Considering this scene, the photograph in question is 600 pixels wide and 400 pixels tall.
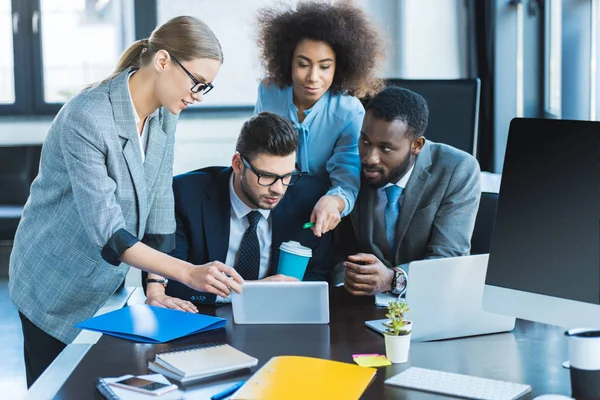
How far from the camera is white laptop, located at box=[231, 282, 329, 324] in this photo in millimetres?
1780

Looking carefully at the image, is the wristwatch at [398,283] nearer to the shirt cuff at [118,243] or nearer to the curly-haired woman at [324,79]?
the curly-haired woman at [324,79]

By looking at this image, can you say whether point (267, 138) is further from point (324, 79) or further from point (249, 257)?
point (324, 79)

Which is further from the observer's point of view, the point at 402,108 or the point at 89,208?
the point at 402,108

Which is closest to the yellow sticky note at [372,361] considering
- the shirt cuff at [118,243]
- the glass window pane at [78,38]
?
the shirt cuff at [118,243]

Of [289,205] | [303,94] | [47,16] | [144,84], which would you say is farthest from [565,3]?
[47,16]

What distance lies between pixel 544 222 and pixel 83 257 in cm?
110

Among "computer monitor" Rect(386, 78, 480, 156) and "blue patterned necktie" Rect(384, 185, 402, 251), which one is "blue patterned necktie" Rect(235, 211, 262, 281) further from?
"computer monitor" Rect(386, 78, 480, 156)

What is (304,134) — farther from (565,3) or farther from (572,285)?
(565,3)

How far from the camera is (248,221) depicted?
2240 mm

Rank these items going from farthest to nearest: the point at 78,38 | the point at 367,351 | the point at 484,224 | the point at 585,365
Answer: the point at 78,38 → the point at 484,224 → the point at 367,351 → the point at 585,365

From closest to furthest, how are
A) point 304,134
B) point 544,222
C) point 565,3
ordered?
point 544,222, point 304,134, point 565,3

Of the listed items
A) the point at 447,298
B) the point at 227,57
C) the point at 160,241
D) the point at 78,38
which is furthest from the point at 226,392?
the point at 78,38

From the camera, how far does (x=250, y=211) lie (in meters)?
2.23

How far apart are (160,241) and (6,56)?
460cm
